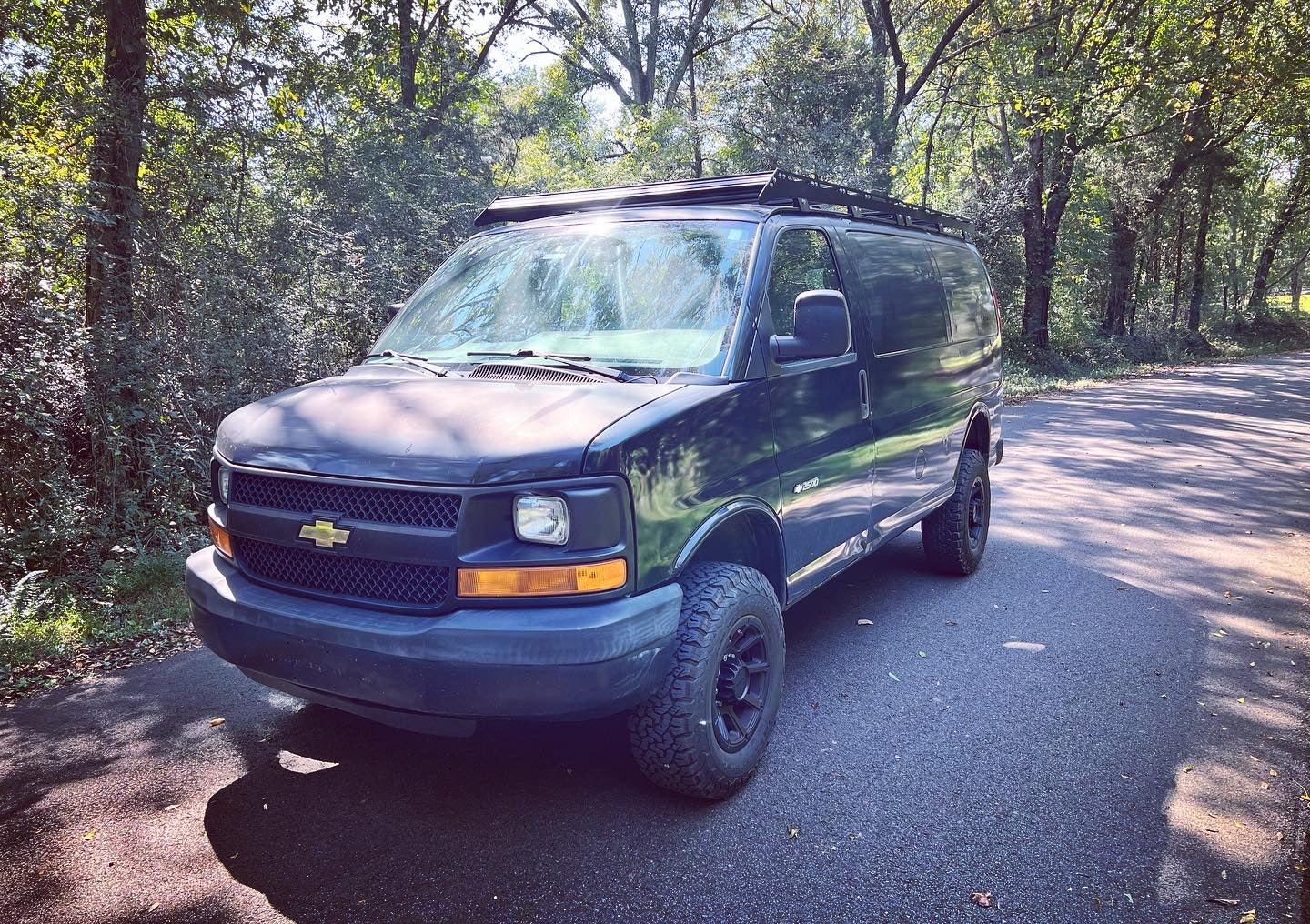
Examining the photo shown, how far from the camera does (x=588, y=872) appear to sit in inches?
113

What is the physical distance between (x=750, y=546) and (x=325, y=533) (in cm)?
166

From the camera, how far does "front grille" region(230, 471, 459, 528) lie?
2.76 meters

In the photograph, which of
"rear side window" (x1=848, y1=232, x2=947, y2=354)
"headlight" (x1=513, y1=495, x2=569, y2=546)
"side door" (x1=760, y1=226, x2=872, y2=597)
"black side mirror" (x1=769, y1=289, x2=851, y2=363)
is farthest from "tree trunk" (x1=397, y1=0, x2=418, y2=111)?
"headlight" (x1=513, y1=495, x2=569, y2=546)

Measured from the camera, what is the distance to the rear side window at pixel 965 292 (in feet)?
18.8

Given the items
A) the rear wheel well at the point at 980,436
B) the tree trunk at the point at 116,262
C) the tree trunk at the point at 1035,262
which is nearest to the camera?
the rear wheel well at the point at 980,436

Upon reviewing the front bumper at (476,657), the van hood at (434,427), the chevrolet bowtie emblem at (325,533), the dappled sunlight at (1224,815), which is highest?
the van hood at (434,427)

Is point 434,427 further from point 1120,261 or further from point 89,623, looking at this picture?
point 1120,261

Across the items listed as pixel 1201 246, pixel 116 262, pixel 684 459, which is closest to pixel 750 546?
pixel 684 459

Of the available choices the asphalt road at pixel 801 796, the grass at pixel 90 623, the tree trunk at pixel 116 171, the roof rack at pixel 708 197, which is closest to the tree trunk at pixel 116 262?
the tree trunk at pixel 116 171

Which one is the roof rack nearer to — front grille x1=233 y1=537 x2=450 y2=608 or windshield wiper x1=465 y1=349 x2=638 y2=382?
windshield wiper x1=465 y1=349 x2=638 y2=382

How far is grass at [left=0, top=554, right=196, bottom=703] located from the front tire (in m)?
3.35

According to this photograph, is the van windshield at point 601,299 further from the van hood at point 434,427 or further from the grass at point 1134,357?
the grass at point 1134,357

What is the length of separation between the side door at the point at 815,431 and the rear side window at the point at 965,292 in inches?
64.4

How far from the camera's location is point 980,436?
635 centimetres
